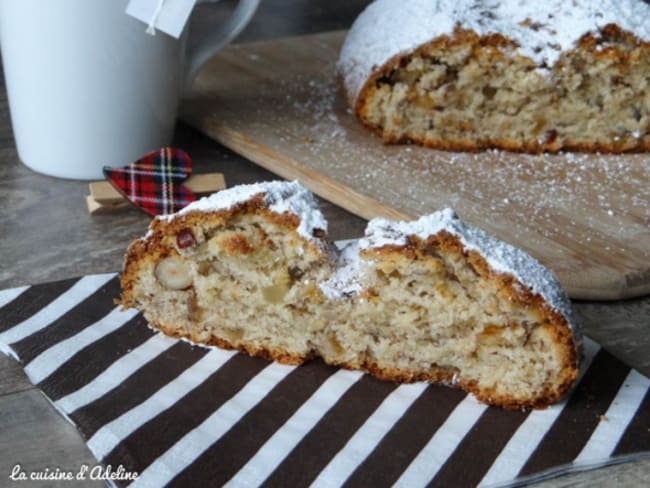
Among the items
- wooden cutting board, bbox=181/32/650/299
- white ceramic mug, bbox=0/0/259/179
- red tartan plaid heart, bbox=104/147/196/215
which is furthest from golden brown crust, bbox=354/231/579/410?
white ceramic mug, bbox=0/0/259/179

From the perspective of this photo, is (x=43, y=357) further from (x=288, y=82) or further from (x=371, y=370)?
(x=288, y=82)

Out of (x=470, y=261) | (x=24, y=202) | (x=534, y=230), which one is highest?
(x=470, y=261)

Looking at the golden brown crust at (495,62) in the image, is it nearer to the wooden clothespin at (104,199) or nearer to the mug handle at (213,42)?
the mug handle at (213,42)

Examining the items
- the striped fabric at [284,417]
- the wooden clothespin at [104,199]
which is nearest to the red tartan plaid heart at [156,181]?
the wooden clothespin at [104,199]

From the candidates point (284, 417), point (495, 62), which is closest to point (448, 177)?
point (495, 62)

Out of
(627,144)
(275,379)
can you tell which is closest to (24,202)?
(275,379)

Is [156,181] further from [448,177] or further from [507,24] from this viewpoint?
[507,24]

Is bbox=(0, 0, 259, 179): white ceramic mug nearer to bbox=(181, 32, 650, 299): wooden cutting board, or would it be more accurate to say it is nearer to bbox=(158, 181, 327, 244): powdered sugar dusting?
bbox=(181, 32, 650, 299): wooden cutting board
